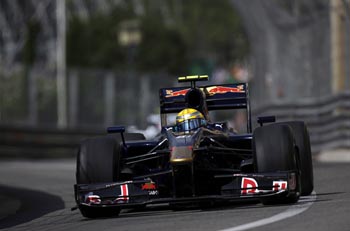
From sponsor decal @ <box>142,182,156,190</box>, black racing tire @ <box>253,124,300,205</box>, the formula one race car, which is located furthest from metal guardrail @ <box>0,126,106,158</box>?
black racing tire @ <box>253,124,300,205</box>

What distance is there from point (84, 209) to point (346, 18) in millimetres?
11123

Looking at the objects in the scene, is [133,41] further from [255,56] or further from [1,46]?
[1,46]

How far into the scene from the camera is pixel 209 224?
972 centimetres

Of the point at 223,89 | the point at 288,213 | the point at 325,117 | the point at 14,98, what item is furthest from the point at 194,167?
the point at 14,98

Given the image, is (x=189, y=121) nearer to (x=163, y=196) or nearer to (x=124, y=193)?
(x=163, y=196)

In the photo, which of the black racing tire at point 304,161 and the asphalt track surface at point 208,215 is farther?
the black racing tire at point 304,161

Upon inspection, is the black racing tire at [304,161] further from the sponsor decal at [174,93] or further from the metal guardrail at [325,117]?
the metal guardrail at [325,117]

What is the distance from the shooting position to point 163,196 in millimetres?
11828

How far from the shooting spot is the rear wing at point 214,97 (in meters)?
13.8

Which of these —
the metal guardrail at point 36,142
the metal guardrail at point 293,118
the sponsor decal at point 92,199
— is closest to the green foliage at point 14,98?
the metal guardrail at point 36,142

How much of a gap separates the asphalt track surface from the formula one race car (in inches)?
6.8

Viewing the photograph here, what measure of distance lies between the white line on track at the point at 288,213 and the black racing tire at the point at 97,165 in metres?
1.99

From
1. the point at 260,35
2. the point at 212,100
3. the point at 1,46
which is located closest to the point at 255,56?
the point at 260,35

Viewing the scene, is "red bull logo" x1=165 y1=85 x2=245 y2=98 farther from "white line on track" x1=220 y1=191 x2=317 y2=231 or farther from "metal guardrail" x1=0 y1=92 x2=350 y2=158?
"metal guardrail" x1=0 y1=92 x2=350 y2=158
